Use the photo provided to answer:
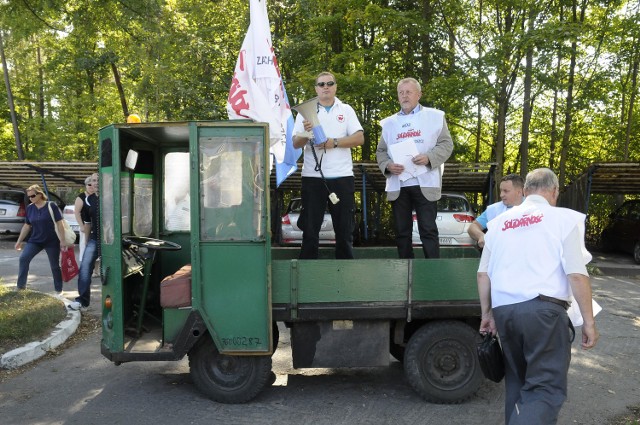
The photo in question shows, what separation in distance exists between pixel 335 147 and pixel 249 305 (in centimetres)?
184

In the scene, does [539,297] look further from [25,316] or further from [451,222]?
[451,222]

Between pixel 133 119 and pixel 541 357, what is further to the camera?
pixel 133 119

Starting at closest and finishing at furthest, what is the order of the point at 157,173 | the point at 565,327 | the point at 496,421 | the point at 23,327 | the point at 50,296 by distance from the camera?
the point at 565,327, the point at 496,421, the point at 157,173, the point at 23,327, the point at 50,296

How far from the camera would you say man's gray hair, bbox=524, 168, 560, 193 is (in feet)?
11.5

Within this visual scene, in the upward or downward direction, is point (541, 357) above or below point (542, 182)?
below

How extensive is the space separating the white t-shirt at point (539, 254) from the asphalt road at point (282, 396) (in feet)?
5.19

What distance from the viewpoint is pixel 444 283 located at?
186 inches

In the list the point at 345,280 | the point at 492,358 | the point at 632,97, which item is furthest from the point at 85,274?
the point at 632,97

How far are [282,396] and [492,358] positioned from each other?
2.09m

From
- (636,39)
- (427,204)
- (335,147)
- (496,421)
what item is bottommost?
(496,421)

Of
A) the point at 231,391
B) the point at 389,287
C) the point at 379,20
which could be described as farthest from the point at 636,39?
the point at 231,391

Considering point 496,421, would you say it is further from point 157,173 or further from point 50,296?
point 50,296

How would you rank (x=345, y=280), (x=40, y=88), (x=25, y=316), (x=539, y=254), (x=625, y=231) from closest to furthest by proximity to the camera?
(x=539, y=254)
(x=345, y=280)
(x=25, y=316)
(x=625, y=231)
(x=40, y=88)

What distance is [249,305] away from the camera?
4.50m
